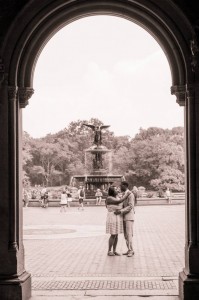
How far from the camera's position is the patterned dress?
41.1 ft

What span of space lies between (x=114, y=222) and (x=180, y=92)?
507cm

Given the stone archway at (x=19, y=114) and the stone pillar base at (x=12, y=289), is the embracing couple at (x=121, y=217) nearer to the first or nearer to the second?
the stone archway at (x=19, y=114)

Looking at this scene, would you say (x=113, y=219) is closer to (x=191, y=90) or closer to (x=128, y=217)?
(x=128, y=217)

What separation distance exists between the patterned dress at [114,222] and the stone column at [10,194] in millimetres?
4597

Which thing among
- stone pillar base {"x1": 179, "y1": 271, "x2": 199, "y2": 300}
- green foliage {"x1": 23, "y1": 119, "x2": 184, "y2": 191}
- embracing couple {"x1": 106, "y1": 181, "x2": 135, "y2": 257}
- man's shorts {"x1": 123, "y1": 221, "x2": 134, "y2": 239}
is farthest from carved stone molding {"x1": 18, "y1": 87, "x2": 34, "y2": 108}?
green foliage {"x1": 23, "y1": 119, "x2": 184, "y2": 191}

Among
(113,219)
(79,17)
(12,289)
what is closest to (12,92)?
(79,17)

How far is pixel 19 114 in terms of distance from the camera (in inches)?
328

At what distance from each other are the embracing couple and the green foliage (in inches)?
1769

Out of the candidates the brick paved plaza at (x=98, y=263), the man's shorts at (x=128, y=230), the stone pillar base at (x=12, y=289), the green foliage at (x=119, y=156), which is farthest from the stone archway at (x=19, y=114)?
the green foliage at (x=119, y=156)

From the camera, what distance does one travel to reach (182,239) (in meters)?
15.7

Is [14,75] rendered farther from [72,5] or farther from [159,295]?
[159,295]

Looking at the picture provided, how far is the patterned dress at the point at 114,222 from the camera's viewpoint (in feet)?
41.1

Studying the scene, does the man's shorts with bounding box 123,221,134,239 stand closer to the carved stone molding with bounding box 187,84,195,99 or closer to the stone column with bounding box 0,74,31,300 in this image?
the stone column with bounding box 0,74,31,300

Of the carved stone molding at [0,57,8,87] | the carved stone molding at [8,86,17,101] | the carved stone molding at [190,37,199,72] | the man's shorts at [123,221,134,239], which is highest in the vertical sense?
the carved stone molding at [190,37,199,72]
